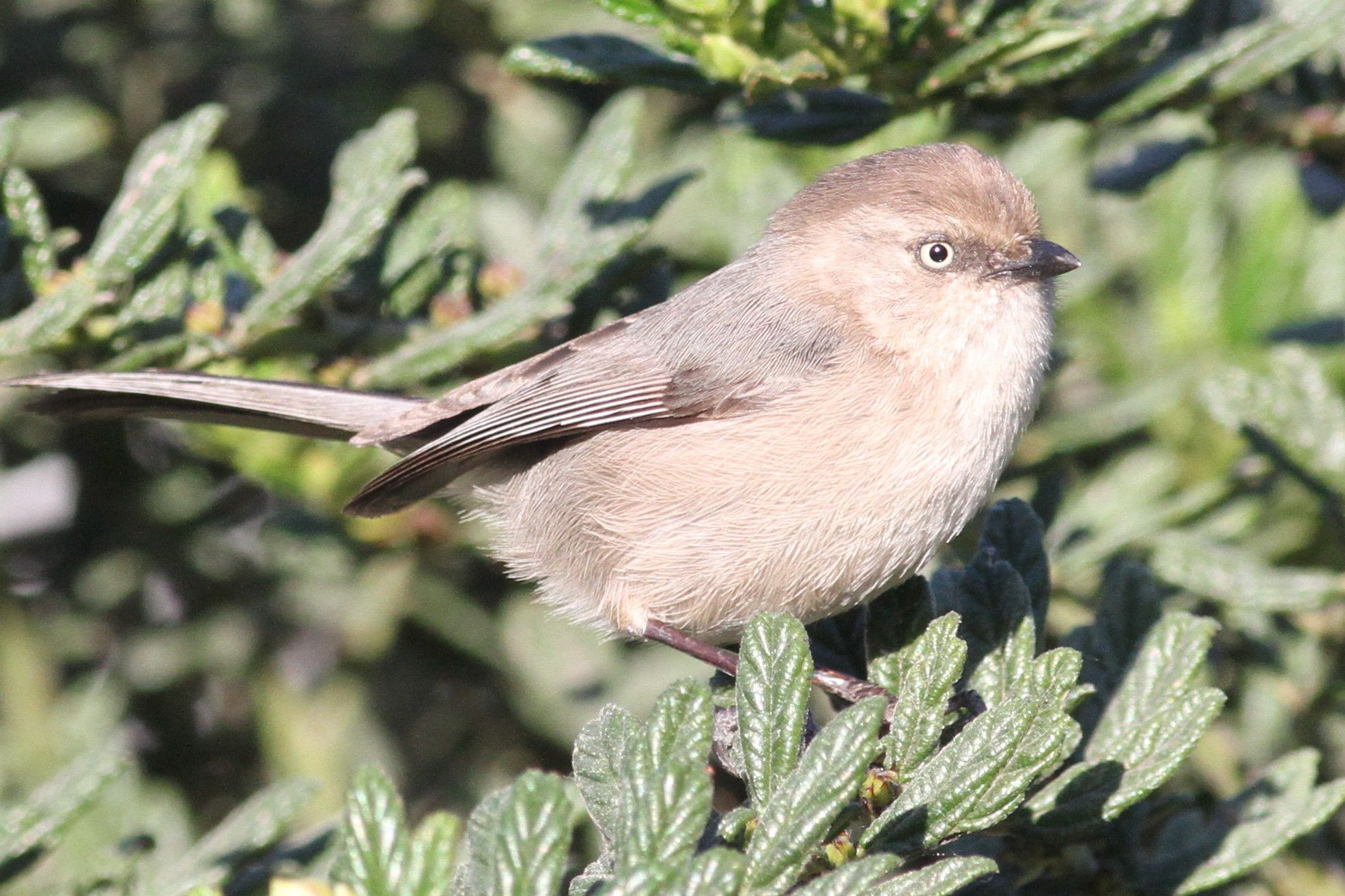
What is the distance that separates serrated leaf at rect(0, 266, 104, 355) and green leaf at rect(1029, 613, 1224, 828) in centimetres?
196

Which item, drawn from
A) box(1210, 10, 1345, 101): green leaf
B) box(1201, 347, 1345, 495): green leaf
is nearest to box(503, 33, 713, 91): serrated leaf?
box(1210, 10, 1345, 101): green leaf

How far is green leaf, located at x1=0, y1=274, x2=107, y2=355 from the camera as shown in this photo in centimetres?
263

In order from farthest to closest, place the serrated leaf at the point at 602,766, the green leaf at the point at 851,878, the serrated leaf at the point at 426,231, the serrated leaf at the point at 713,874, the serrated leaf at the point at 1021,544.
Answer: the serrated leaf at the point at 426,231
the serrated leaf at the point at 1021,544
the serrated leaf at the point at 602,766
the green leaf at the point at 851,878
the serrated leaf at the point at 713,874

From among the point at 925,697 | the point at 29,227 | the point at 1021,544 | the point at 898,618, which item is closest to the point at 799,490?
the point at 898,618

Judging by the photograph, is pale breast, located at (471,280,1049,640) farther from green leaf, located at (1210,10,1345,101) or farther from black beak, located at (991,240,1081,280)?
green leaf, located at (1210,10,1345,101)

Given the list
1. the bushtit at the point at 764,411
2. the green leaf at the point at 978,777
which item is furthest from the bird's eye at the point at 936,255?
the green leaf at the point at 978,777

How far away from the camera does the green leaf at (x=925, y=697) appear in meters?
1.99

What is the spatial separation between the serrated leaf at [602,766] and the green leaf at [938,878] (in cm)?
41

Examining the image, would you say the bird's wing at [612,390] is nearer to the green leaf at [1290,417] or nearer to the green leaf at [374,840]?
the green leaf at [1290,417]

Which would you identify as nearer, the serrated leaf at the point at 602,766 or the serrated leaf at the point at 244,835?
the serrated leaf at the point at 602,766

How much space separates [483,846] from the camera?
167 cm

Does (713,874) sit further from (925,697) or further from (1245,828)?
(1245,828)

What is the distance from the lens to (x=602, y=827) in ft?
6.65

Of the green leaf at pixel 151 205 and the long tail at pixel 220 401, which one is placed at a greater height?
the green leaf at pixel 151 205
